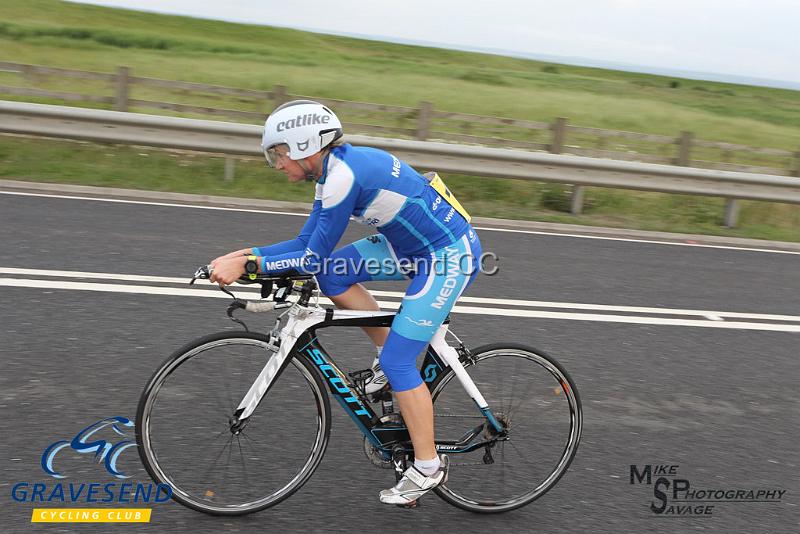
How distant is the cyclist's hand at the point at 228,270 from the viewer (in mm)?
3426

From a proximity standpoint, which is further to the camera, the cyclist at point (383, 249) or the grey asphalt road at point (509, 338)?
the grey asphalt road at point (509, 338)

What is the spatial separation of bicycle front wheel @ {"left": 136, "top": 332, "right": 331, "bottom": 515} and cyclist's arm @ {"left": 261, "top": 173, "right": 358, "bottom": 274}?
38cm

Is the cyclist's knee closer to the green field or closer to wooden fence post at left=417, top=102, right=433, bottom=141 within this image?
the green field

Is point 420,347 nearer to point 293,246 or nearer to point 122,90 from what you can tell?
point 293,246

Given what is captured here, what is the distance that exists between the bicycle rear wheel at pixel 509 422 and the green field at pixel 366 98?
6.59 m

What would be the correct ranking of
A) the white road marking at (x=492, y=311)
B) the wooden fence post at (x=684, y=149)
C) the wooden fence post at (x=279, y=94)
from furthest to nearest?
the wooden fence post at (x=684, y=149)
the wooden fence post at (x=279, y=94)
the white road marking at (x=492, y=311)

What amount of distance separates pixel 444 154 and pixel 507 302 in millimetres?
4280

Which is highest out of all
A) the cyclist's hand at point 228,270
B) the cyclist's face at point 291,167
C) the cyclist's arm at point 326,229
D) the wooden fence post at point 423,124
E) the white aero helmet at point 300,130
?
the white aero helmet at point 300,130

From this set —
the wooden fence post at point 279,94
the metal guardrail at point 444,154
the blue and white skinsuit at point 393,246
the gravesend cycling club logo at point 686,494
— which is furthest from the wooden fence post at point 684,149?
the blue and white skinsuit at point 393,246

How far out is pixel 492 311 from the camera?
673cm

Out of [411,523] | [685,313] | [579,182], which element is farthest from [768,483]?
[579,182]

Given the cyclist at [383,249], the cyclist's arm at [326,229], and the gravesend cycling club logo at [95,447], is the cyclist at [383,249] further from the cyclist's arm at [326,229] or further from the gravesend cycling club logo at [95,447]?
the gravesend cycling club logo at [95,447]

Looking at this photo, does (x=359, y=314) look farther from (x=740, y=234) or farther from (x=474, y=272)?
(x=740, y=234)

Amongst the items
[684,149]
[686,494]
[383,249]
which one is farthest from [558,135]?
[383,249]
